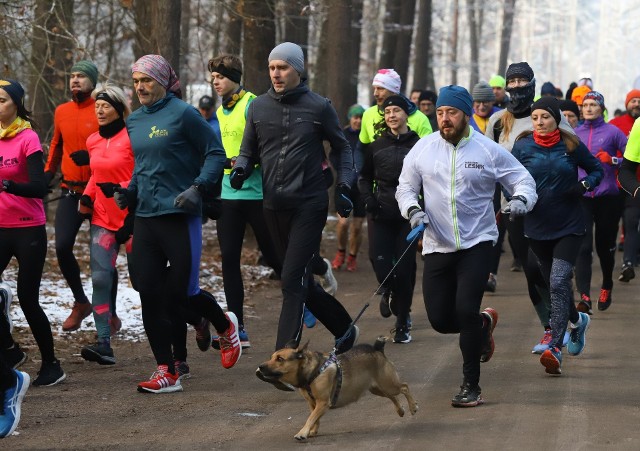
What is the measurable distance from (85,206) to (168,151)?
1.59 meters

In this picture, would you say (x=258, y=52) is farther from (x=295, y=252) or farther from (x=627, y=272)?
(x=295, y=252)

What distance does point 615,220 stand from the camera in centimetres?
1277

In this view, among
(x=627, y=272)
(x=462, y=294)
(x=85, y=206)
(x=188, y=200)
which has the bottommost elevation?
(x=627, y=272)

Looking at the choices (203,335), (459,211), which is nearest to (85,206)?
(203,335)

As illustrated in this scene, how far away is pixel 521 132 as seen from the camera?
968 cm

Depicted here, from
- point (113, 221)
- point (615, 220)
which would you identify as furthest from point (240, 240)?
point (615, 220)

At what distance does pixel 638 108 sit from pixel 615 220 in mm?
3390

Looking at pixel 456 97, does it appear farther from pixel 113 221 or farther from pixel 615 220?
pixel 615 220

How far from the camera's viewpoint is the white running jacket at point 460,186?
781 cm

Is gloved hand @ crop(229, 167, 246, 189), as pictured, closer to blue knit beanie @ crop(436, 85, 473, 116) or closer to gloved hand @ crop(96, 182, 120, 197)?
gloved hand @ crop(96, 182, 120, 197)

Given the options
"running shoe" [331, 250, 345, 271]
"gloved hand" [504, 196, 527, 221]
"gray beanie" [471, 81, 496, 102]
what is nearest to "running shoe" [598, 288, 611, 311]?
"gray beanie" [471, 81, 496, 102]

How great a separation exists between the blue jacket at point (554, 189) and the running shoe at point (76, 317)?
4.10 metres

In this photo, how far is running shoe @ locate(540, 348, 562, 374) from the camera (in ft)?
28.8

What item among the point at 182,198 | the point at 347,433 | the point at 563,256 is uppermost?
the point at 182,198
